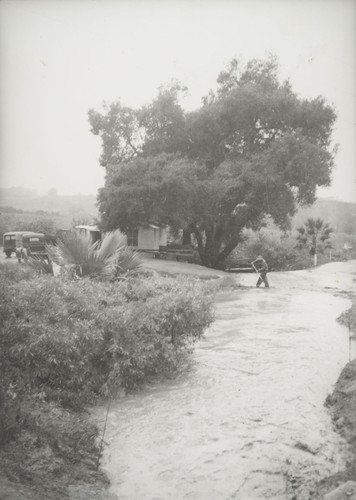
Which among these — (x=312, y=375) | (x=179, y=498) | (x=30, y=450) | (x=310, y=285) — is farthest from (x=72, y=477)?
(x=310, y=285)

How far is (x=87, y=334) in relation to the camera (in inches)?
228

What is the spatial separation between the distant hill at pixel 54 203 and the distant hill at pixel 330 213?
3656cm

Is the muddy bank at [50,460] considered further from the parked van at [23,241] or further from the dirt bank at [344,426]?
the parked van at [23,241]

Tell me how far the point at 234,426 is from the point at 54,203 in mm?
89121

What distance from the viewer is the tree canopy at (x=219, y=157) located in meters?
23.5

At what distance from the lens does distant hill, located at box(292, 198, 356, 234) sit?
7325cm

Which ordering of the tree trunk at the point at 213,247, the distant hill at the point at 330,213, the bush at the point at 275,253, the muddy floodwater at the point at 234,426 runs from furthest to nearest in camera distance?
the distant hill at the point at 330,213
the bush at the point at 275,253
the tree trunk at the point at 213,247
the muddy floodwater at the point at 234,426

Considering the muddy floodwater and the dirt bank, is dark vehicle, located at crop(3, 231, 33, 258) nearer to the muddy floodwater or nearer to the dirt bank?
the muddy floodwater

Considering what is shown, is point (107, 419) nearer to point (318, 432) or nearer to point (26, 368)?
point (26, 368)

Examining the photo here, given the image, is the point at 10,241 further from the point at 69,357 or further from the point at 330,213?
the point at 330,213

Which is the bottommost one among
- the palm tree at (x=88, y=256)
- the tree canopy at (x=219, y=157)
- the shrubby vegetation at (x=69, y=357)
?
the shrubby vegetation at (x=69, y=357)

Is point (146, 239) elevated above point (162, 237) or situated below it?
below

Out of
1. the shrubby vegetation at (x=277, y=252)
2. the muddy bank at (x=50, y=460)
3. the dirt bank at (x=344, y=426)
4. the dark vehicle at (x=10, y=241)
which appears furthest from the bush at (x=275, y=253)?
the muddy bank at (x=50, y=460)

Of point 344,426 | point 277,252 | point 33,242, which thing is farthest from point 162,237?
point 344,426
